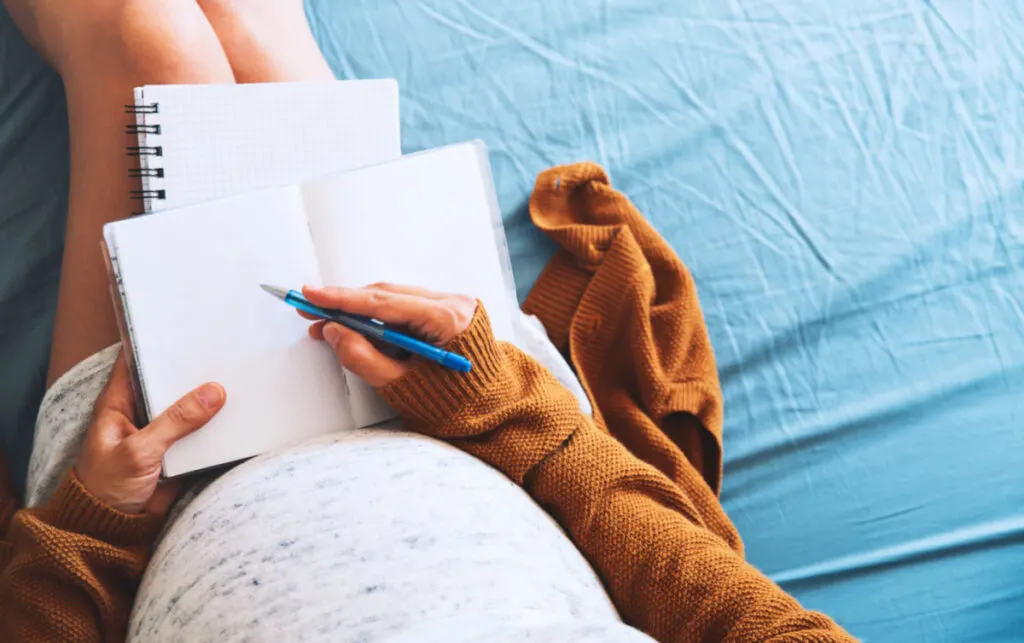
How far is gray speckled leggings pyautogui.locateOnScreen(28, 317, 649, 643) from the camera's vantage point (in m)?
0.40

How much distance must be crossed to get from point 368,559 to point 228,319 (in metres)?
0.21

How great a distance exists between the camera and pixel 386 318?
0.53 m

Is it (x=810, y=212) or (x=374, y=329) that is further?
(x=810, y=212)

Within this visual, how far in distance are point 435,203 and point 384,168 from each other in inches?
1.8

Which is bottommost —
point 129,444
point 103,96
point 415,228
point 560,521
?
point 560,521

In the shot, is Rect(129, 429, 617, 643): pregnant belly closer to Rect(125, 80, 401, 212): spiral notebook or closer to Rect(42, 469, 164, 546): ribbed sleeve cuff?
Rect(42, 469, 164, 546): ribbed sleeve cuff


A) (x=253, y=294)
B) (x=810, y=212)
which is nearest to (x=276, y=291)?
(x=253, y=294)

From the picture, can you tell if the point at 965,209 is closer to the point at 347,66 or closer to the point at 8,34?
the point at 347,66

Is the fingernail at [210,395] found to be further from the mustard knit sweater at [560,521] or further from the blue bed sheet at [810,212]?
the blue bed sheet at [810,212]

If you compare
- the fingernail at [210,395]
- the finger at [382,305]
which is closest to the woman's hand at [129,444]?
the fingernail at [210,395]

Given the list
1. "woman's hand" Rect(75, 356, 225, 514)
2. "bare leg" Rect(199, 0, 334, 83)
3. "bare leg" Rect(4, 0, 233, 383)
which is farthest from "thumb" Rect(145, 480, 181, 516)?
"bare leg" Rect(199, 0, 334, 83)

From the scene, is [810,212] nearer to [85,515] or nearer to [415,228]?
[415,228]

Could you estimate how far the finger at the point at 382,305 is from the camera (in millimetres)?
520

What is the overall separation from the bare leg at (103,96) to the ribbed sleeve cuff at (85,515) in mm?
118
